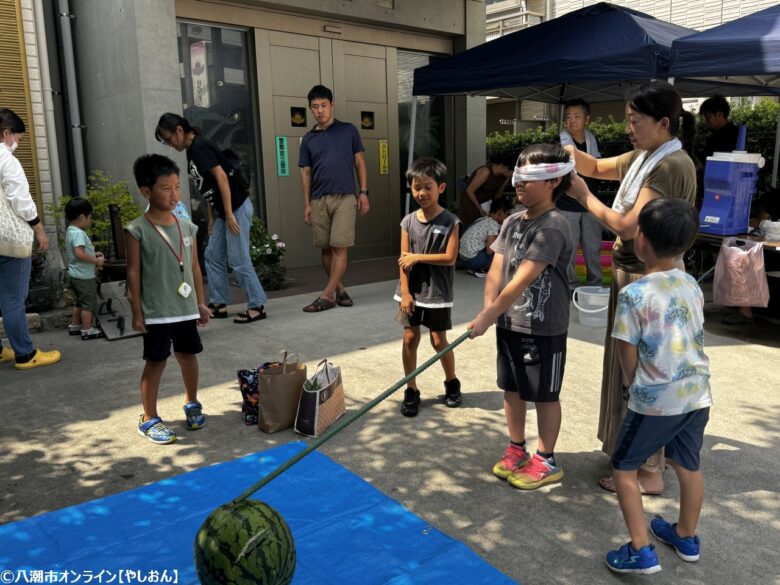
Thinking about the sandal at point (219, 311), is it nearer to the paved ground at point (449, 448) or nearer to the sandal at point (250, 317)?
the sandal at point (250, 317)

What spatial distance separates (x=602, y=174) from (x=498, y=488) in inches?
67.6

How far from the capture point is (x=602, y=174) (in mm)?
3545

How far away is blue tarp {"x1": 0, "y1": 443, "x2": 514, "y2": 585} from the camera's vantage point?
8.66 ft


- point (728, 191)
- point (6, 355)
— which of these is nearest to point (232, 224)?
point (6, 355)

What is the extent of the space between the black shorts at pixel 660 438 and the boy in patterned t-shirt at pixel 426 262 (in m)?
1.63

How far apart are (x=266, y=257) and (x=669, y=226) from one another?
619cm

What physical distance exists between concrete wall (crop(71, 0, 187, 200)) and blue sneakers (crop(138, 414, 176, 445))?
4.14 meters

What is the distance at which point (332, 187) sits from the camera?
6.97 meters

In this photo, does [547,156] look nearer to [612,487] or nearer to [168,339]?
[612,487]

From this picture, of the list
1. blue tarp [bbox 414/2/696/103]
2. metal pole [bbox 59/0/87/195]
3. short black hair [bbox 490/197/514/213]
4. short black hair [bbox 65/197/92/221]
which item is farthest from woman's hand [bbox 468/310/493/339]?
metal pole [bbox 59/0/87/195]

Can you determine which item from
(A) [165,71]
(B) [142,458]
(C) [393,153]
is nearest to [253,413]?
(B) [142,458]

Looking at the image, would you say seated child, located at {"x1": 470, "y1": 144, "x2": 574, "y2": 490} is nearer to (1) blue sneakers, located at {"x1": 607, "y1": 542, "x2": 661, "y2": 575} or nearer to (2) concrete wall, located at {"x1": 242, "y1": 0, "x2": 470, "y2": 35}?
(1) blue sneakers, located at {"x1": 607, "y1": 542, "x2": 661, "y2": 575}

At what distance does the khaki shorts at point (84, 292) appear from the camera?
19.2 feet

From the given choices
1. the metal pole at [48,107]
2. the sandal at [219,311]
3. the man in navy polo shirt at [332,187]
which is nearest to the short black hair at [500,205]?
the man in navy polo shirt at [332,187]
